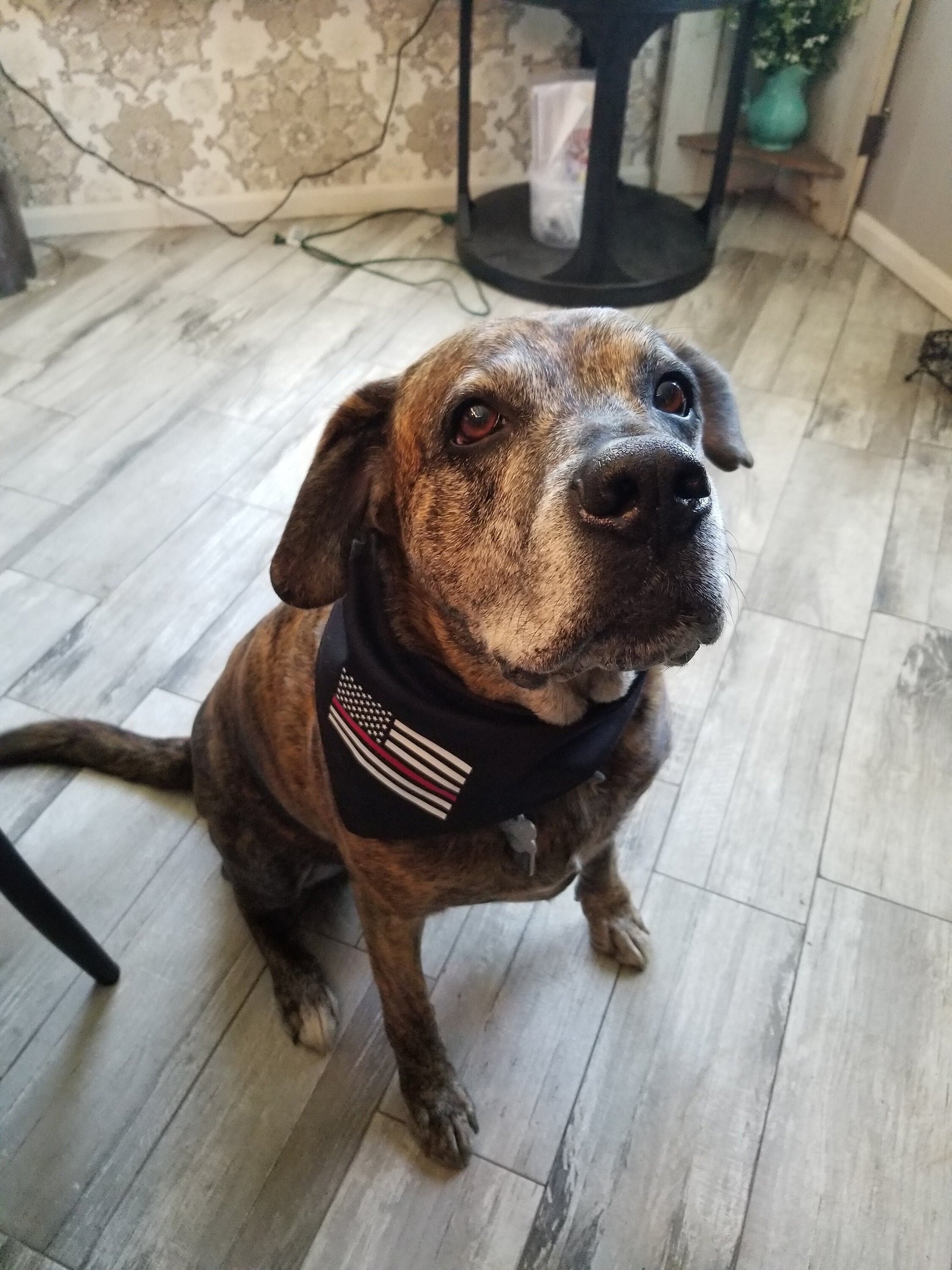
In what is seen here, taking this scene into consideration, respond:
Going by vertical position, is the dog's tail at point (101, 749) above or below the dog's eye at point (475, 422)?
below

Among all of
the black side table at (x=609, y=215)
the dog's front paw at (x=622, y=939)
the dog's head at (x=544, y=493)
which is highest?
the dog's head at (x=544, y=493)

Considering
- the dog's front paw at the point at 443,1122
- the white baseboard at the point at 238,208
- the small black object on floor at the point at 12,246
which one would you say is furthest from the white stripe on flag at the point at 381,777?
the white baseboard at the point at 238,208

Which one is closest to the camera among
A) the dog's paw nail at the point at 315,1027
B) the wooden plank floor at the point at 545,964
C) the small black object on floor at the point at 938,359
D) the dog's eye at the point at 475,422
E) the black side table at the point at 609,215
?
the dog's eye at the point at 475,422

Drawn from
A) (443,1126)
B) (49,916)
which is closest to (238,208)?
(49,916)

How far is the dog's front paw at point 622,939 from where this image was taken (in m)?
1.67

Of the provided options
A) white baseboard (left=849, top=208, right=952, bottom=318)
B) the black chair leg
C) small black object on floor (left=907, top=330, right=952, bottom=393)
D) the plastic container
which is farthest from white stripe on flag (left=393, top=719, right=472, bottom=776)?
white baseboard (left=849, top=208, right=952, bottom=318)

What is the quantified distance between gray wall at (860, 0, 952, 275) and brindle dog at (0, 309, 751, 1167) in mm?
2663

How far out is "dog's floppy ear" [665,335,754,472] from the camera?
4.66ft

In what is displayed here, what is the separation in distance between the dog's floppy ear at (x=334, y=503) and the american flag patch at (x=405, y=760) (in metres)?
0.16

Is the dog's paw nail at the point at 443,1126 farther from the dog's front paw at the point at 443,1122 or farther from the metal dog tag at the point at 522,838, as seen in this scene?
the metal dog tag at the point at 522,838

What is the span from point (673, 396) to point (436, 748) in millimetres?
591

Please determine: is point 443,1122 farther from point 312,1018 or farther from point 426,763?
point 426,763

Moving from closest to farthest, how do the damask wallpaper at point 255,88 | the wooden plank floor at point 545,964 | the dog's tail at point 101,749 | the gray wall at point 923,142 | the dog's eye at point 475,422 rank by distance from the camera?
the dog's eye at point 475,422 < the wooden plank floor at point 545,964 < the dog's tail at point 101,749 < the gray wall at point 923,142 < the damask wallpaper at point 255,88

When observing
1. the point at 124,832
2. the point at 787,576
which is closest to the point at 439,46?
the point at 787,576
